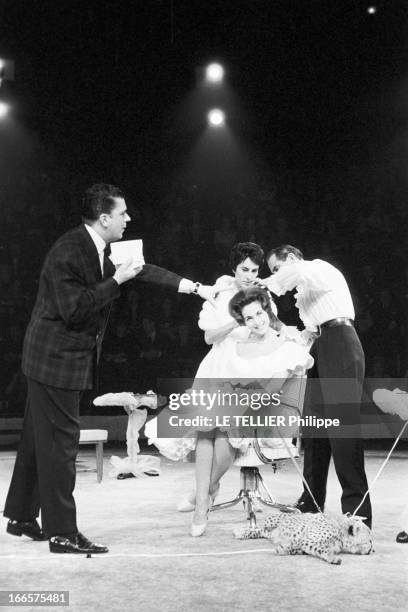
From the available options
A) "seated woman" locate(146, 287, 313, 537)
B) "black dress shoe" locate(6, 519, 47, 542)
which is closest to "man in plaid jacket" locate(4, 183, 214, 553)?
"black dress shoe" locate(6, 519, 47, 542)

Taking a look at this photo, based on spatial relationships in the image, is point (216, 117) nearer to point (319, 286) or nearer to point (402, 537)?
point (319, 286)

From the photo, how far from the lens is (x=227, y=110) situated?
30.3ft

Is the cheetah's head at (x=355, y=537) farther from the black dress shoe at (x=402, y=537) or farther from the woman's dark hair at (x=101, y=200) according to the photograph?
the woman's dark hair at (x=101, y=200)

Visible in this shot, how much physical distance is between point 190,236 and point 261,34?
2.62 m

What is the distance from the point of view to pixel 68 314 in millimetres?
2652

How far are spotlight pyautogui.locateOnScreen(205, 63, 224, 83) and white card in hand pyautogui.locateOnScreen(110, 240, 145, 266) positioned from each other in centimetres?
619

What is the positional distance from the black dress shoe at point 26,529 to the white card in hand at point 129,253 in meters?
1.13

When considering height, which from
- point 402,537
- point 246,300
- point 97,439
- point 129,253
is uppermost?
point 129,253

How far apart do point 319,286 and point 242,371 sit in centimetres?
52

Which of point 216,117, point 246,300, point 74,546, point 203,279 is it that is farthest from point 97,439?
point 216,117

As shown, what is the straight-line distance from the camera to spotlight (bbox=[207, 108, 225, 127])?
923 centimetres

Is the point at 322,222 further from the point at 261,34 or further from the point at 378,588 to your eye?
the point at 378,588

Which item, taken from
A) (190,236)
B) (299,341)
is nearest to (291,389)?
(299,341)

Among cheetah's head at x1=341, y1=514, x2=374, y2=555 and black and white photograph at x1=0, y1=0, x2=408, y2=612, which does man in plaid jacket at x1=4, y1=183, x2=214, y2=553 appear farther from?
cheetah's head at x1=341, y1=514, x2=374, y2=555
